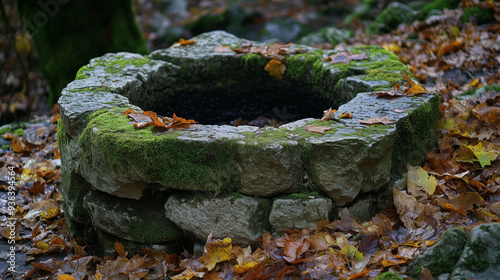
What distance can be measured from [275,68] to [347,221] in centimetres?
223

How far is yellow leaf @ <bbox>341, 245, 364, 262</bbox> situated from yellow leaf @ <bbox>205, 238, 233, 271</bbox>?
2.38 feet

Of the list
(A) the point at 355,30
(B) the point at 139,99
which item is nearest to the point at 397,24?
(A) the point at 355,30

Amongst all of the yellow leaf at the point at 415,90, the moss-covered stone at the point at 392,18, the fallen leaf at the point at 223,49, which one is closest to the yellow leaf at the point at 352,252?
the yellow leaf at the point at 415,90

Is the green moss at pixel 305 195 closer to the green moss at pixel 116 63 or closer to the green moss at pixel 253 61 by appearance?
the green moss at pixel 253 61

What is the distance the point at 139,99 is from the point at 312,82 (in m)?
1.77

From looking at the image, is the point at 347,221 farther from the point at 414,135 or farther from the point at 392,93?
the point at 392,93

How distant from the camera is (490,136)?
374cm

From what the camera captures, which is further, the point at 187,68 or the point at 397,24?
the point at 397,24

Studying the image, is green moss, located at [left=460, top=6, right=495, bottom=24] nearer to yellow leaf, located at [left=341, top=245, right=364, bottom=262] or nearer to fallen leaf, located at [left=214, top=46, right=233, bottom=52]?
fallen leaf, located at [left=214, top=46, right=233, bottom=52]

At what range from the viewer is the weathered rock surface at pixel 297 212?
→ 2.87m

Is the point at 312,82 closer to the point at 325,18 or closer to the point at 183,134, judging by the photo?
the point at 183,134

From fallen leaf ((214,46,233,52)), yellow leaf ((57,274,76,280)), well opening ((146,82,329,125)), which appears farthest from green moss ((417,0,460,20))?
yellow leaf ((57,274,76,280))

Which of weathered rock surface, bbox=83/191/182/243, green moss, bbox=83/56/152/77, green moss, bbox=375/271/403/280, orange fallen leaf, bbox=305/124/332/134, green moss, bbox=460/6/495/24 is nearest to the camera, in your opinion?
green moss, bbox=375/271/403/280

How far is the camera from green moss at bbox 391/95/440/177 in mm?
3198
